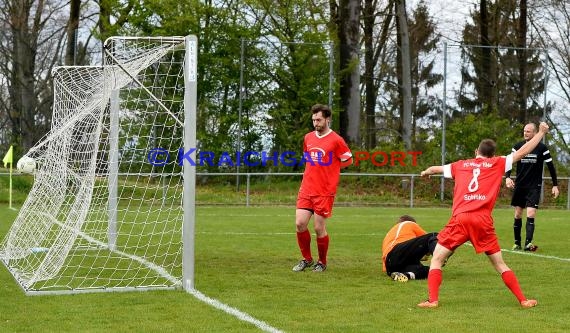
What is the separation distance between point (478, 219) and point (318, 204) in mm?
2840

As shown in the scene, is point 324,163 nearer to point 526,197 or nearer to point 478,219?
point 478,219

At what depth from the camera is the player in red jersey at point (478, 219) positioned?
7242 mm

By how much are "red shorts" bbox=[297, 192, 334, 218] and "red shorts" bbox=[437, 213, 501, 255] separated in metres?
2.58

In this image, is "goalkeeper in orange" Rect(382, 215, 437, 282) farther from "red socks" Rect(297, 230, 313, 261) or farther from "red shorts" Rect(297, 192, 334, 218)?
"red socks" Rect(297, 230, 313, 261)

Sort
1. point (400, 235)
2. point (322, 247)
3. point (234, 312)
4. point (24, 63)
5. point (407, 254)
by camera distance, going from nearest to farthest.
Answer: point (234, 312) < point (407, 254) < point (400, 235) < point (322, 247) < point (24, 63)

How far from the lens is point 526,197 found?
12.5 metres

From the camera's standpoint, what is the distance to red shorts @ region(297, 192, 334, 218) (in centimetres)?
973

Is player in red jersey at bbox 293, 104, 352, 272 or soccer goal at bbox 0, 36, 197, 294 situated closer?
soccer goal at bbox 0, 36, 197, 294

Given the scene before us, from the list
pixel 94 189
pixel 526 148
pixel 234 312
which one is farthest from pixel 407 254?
pixel 94 189

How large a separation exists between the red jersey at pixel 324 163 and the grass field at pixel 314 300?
100 centimetres

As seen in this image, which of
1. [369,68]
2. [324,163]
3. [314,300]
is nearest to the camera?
[314,300]

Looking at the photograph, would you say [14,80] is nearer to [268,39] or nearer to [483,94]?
[268,39]

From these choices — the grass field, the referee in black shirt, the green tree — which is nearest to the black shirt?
the referee in black shirt

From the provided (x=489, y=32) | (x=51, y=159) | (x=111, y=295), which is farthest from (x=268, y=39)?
(x=111, y=295)
